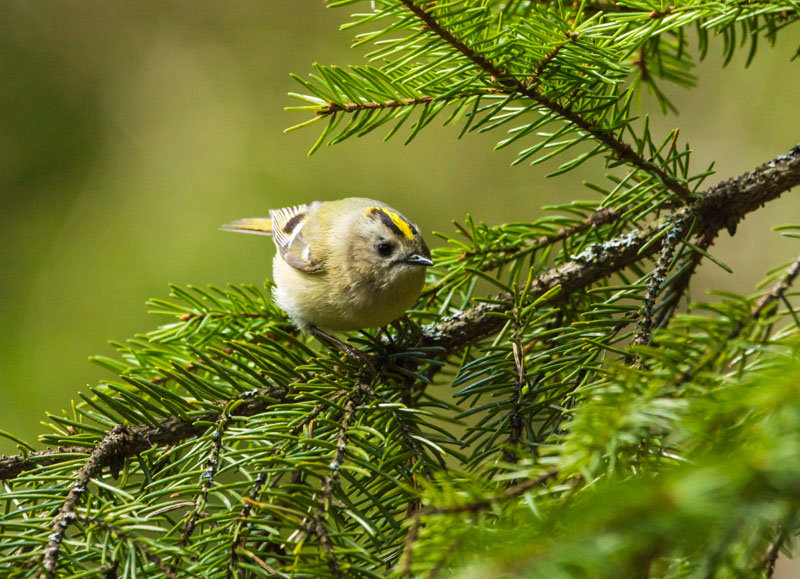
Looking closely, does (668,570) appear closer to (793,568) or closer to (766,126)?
(793,568)

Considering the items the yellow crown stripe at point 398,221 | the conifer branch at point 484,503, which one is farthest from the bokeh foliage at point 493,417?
the yellow crown stripe at point 398,221

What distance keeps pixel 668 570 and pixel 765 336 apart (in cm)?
32

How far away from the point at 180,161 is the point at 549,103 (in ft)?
10.8

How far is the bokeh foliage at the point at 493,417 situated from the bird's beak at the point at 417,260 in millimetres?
44

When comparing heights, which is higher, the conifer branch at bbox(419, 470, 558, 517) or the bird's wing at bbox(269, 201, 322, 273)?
the conifer branch at bbox(419, 470, 558, 517)

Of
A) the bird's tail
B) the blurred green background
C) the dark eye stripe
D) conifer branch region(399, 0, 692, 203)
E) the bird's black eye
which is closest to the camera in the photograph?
conifer branch region(399, 0, 692, 203)

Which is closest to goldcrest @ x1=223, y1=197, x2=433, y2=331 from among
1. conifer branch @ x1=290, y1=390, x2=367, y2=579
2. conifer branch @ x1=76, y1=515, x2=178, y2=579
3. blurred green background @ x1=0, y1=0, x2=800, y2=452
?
conifer branch @ x1=290, y1=390, x2=367, y2=579

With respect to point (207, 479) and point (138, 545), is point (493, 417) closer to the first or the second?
point (207, 479)

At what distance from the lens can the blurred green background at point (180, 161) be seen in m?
3.29

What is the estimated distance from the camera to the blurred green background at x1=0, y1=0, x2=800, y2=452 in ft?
10.8

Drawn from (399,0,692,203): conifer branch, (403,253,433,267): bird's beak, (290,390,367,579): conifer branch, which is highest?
(399,0,692,203): conifer branch

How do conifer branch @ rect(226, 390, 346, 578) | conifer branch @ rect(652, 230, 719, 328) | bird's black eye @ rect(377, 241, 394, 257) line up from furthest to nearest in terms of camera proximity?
bird's black eye @ rect(377, 241, 394, 257) < conifer branch @ rect(652, 230, 719, 328) < conifer branch @ rect(226, 390, 346, 578)

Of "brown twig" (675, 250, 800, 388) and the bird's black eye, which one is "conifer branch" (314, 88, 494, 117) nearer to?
"brown twig" (675, 250, 800, 388)

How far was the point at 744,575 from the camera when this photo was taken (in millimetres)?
657
